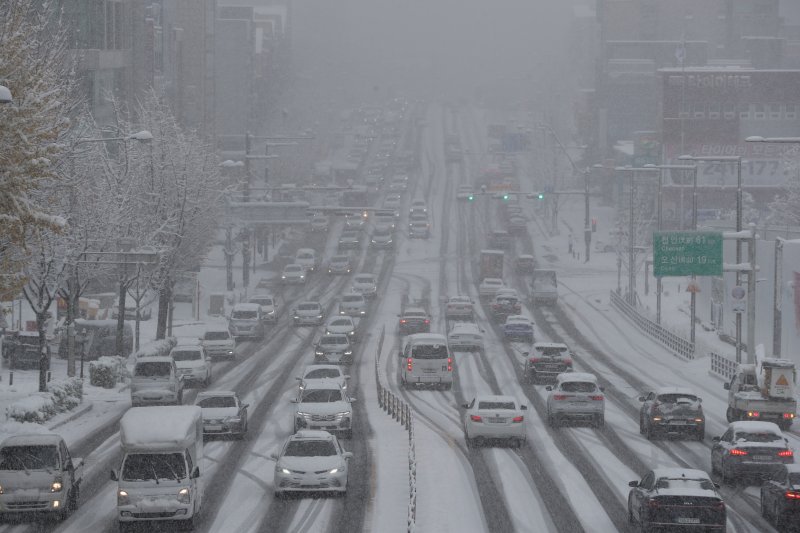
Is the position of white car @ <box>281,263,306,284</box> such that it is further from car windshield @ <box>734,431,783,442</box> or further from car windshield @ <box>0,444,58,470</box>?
car windshield @ <box>0,444,58,470</box>

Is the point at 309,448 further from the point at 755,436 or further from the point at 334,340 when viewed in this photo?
the point at 334,340

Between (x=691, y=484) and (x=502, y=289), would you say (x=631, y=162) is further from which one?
(x=691, y=484)

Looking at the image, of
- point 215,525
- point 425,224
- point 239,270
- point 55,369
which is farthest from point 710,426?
point 425,224

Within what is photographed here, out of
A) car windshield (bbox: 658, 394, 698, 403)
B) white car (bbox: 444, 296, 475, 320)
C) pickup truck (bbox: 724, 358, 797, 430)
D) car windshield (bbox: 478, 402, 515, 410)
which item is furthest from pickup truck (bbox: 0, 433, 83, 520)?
white car (bbox: 444, 296, 475, 320)

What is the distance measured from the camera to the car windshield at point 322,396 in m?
37.3

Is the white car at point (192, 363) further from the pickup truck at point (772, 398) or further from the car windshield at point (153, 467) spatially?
the car windshield at point (153, 467)

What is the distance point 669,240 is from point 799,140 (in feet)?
53.4

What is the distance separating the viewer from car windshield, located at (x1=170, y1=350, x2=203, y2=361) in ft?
158

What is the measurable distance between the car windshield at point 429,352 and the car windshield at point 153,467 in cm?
2340

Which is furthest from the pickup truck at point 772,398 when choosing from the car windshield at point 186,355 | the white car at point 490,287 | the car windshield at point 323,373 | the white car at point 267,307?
the white car at point 490,287

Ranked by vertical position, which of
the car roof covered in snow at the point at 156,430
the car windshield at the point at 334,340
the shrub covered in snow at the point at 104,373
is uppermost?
the car roof covered in snow at the point at 156,430

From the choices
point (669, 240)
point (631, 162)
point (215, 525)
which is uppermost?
point (631, 162)

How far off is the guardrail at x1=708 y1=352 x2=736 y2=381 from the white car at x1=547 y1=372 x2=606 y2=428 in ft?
44.5

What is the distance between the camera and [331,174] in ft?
497
